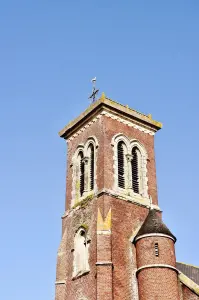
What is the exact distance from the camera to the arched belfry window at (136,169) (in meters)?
32.9

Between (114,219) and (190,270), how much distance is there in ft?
18.5

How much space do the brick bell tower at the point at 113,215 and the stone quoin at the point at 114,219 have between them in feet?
0.16

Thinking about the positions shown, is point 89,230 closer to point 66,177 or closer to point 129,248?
point 129,248

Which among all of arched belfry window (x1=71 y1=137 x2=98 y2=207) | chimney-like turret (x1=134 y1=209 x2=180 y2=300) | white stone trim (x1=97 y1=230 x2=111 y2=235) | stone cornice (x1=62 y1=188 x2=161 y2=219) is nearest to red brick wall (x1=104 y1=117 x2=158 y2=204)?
stone cornice (x1=62 y1=188 x2=161 y2=219)

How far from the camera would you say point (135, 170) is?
3359 centimetres

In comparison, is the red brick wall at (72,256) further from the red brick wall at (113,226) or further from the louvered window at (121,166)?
the louvered window at (121,166)

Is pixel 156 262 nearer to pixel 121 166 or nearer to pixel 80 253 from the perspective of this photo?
pixel 80 253

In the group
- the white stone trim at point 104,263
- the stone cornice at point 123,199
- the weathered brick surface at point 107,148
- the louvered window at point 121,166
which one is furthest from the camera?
the louvered window at point 121,166

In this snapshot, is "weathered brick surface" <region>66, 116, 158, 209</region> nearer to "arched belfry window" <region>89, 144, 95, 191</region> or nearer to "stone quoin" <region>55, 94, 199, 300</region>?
"stone quoin" <region>55, 94, 199, 300</region>

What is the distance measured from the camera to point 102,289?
26.8 metres

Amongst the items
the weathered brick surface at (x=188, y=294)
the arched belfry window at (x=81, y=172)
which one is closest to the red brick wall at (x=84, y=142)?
the arched belfry window at (x=81, y=172)

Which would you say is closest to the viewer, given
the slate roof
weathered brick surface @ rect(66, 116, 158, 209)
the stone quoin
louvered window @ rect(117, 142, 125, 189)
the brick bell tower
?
the stone quoin

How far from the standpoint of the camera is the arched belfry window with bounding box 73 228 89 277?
96.8 ft

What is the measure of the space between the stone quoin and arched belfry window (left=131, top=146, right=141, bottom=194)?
2.5 inches
